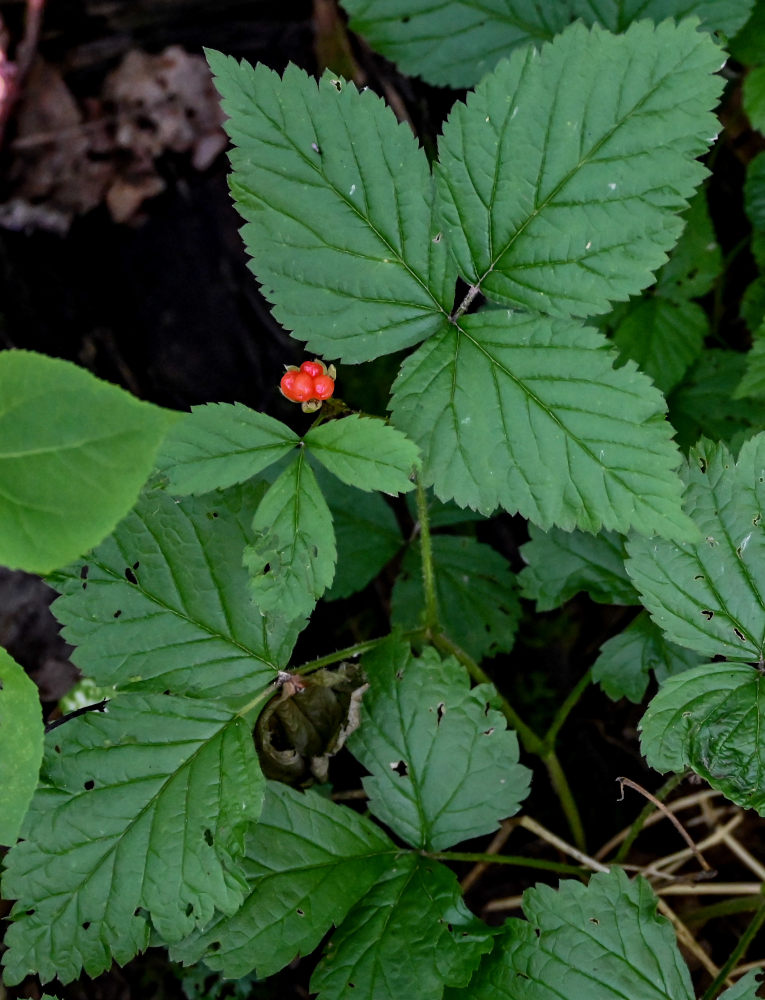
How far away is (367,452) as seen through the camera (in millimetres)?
1577

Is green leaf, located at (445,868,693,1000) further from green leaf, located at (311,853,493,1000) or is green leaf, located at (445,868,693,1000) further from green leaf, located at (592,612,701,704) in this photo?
green leaf, located at (592,612,701,704)

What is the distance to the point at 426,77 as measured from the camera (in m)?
2.37

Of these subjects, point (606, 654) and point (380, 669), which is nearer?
point (380, 669)

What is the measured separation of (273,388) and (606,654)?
1463 millimetres

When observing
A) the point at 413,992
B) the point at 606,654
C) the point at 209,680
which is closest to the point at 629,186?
the point at 606,654

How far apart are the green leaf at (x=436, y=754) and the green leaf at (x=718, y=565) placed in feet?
1.49

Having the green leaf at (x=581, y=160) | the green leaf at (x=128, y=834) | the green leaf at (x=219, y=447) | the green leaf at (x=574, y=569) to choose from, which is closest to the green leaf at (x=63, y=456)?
the green leaf at (x=219, y=447)

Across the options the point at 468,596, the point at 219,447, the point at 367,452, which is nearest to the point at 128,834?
the point at 219,447

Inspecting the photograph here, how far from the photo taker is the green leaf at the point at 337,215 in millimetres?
1669

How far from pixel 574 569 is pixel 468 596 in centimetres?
38

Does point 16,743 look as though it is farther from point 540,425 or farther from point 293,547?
point 540,425

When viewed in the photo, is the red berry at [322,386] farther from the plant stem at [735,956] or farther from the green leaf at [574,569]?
the plant stem at [735,956]

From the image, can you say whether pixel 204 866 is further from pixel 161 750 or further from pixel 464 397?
pixel 464 397

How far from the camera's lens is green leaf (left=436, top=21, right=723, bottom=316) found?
1.62 meters
